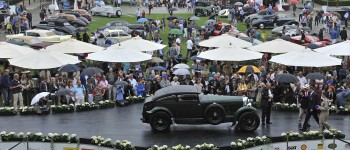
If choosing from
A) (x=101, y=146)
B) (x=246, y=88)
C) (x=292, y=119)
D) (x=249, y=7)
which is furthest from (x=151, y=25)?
(x=101, y=146)

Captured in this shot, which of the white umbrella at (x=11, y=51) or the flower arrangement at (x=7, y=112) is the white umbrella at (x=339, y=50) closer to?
the white umbrella at (x=11, y=51)

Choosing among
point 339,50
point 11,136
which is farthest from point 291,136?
point 339,50

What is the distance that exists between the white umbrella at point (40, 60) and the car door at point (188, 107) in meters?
7.47

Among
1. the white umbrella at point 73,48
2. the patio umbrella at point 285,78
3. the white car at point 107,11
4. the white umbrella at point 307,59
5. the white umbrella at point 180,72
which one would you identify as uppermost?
the white umbrella at point 307,59

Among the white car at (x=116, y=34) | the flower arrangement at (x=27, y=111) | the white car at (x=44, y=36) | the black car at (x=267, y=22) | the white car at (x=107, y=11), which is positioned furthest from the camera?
the white car at (x=107, y=11)

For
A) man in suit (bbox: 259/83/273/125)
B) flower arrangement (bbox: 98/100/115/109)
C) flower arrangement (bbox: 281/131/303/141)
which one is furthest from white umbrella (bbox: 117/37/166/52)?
flower arrangement (bbox: 281/131/303/141)

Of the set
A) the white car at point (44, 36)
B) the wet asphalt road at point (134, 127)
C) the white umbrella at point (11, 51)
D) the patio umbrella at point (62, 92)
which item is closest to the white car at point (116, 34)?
the white car at point (44, 36)

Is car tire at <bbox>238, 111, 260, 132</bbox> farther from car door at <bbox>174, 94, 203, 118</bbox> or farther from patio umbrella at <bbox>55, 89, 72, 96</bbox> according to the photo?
patio umbrella at <bbox>55, 89, 72, 96</bbox>

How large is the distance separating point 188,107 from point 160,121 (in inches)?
39.0

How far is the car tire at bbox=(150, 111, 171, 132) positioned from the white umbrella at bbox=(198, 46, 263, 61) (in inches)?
321

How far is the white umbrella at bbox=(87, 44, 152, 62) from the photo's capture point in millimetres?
27641

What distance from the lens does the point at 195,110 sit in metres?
20.5

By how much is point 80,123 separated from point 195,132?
4.04m

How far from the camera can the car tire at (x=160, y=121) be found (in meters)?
20.5
